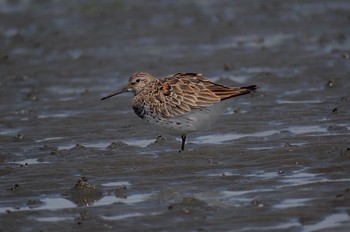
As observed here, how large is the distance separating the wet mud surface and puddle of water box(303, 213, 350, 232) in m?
0.02

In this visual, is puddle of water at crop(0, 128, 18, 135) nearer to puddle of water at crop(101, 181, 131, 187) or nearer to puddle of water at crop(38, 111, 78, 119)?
puddle of water at crop(38, 111, 78, 119)

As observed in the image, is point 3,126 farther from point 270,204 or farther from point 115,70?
point 270,204

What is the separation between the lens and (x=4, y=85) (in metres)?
17.7

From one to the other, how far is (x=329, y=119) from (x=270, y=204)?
422 cm

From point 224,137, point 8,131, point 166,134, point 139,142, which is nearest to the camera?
point 224,137

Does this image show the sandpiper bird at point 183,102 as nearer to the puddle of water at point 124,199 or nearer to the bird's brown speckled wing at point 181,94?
the bird's brown speckled wing at point 181,94

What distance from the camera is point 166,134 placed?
13.5m

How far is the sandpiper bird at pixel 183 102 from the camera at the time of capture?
11922 millimetres

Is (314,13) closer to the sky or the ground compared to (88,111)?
closer to the sky

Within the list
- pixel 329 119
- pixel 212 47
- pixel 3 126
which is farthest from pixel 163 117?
pixel 212 47

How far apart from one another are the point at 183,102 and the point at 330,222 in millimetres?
3776

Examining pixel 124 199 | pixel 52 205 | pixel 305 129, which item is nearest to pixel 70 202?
pixel 52 205

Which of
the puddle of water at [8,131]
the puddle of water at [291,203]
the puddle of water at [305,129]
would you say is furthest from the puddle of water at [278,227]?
the puddle of water at [8,131]

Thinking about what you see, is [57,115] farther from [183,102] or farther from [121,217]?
[121,217]
